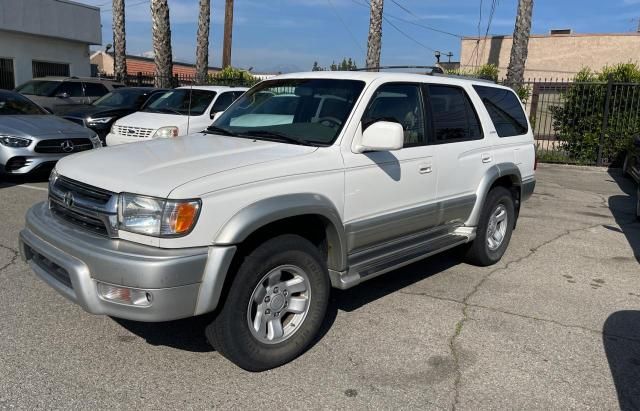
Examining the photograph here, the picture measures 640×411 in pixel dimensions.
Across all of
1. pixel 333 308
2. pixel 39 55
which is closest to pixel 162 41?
pixel 39 55

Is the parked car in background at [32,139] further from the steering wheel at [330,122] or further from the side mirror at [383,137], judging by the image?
the side mirror at [383,137]

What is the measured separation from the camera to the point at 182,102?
35.4 ft

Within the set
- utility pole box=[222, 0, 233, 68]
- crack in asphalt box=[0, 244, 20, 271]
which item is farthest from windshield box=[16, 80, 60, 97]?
crack in asphalt box=[0, 244, 20, 271]

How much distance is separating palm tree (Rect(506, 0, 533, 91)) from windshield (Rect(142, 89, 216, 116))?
8.41m

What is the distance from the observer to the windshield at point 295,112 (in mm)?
4031

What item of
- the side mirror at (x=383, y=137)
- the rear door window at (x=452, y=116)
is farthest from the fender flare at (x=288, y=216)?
the rear door window at (x=452, y=116)

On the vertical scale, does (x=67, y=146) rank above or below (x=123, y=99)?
below

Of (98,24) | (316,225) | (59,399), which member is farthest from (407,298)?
(98,24)

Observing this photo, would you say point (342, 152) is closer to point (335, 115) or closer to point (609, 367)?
point (335, 115)

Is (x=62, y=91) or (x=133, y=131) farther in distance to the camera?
(x=62, y=91)

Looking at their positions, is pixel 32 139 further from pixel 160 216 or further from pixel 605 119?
pixel 605 119

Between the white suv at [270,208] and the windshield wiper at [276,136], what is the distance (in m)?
0.01

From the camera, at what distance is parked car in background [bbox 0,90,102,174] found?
8.29m

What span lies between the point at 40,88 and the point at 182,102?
5.60 meters
